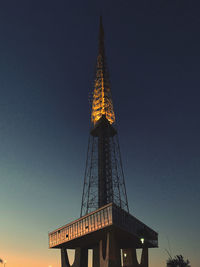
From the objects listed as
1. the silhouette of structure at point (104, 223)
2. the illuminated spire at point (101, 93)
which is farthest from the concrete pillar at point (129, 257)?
the illuminated spire at point (101, 93)

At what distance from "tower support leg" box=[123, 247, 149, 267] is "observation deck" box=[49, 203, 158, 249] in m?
2.03

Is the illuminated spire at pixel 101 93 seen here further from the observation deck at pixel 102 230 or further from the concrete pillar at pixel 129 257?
the concrete pillar at pixel 129 257

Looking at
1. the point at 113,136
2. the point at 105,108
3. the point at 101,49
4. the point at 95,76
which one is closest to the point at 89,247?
the point at 113,136

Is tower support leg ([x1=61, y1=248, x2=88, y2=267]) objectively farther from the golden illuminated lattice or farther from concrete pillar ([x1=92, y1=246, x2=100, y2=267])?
the golden illuminated lattice

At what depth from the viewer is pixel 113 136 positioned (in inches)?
3910

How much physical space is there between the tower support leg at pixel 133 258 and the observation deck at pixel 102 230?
2027mm

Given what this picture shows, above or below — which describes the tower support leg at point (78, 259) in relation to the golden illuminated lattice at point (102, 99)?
below

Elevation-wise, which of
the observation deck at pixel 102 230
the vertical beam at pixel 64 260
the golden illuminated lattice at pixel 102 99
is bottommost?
the vertical beam at pixel 64 260

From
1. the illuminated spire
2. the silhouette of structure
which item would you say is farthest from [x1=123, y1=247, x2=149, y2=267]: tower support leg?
the illuminated spire

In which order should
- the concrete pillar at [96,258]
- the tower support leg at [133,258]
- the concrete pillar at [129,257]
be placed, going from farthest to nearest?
1. the concrete pillar at [96,258]
2. the concrete pillar at [129,257]
3. the tower support leg at [133,258]

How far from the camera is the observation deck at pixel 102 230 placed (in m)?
69.0

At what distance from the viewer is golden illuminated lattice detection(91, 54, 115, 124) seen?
98494 millimetres

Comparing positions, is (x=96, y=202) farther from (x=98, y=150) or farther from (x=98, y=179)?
(x=98, y=150)

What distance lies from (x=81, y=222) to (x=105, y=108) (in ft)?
138
